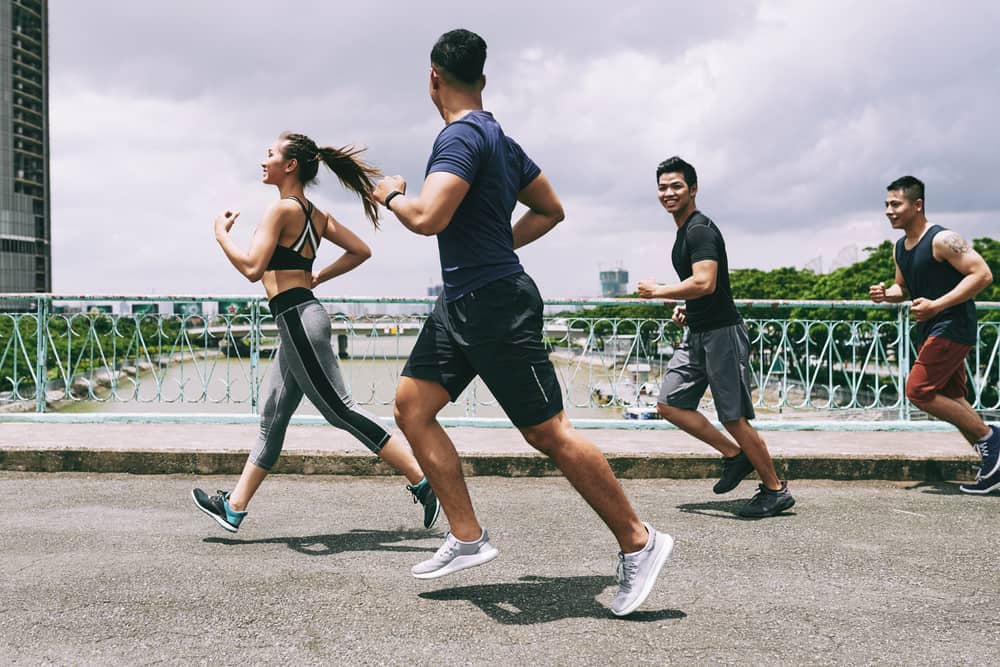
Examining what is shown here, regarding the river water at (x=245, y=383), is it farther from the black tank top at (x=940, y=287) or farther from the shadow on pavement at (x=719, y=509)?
the black tank top at (x=940, y=287)

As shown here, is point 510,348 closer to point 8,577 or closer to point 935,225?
point 8,577

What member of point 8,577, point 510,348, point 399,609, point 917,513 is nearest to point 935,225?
point 917,513

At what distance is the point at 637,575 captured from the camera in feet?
9.41

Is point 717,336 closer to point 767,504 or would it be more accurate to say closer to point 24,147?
point 767,504

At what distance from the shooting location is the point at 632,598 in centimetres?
284

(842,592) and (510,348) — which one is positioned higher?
(510,348)

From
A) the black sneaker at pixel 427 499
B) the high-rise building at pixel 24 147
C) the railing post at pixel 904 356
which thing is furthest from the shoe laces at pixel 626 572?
the high-rise building at pixel 24 147

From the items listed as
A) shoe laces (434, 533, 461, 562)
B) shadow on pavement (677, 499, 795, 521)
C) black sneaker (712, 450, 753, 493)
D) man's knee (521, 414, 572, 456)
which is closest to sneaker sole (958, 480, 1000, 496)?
shadow on pavement (677, 499, 795, 521)

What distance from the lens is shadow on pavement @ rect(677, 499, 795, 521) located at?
4512 mm

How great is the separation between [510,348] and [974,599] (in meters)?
1.86

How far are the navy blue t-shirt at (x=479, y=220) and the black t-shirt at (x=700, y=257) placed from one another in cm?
166

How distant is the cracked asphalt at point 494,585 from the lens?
2.58 metres

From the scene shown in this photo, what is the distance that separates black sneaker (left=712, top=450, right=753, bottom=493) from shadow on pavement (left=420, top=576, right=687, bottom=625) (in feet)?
5.24

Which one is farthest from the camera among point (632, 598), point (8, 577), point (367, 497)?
point (367, 497)
